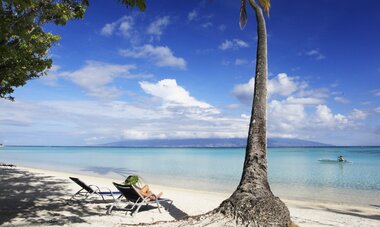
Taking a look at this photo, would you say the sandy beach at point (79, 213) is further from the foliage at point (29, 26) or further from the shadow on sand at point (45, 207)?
the foliage at point (29, 26)

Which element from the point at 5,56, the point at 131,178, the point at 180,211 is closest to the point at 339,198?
the point at 180,211

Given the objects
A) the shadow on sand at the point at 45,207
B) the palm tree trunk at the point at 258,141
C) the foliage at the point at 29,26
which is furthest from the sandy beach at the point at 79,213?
the foliage at the point at 29,26

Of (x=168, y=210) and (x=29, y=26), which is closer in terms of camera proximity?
(x=29, y=26)

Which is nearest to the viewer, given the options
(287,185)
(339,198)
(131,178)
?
(131,178)

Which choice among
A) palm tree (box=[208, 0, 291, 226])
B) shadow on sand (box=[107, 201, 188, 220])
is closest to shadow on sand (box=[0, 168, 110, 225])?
shadow on sand (box=[107, 201, 188, 220])

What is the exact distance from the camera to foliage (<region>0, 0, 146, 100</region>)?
7.36 metres

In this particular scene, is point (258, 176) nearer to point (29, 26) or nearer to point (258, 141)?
point (258, 141)

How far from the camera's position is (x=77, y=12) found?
31.1 ft

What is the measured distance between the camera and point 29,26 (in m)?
8.20

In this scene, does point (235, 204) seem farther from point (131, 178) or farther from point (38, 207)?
point (38, 207)

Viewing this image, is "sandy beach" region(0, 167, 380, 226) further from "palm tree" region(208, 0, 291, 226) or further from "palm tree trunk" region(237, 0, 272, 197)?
"palm tree trunk" region(237, 0, 272, 197)

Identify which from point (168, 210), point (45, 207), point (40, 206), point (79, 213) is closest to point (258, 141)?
point (168, 210)

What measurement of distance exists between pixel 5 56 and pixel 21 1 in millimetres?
3767

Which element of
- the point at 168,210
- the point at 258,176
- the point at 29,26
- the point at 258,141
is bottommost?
the point at 168,210
